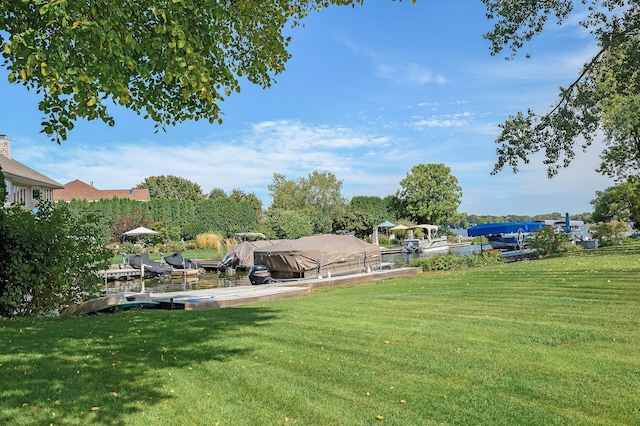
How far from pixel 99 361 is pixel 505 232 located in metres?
32.6

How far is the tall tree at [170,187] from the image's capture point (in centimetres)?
9419

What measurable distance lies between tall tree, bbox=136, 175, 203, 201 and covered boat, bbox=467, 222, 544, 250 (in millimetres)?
69741

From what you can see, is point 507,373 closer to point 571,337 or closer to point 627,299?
point 571,337

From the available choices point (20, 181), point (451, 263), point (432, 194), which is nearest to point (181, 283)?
point (451, 263)

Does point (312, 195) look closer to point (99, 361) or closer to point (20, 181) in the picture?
point (20, 181)

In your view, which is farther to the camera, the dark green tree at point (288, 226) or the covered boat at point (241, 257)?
the dark green tree at point (288, 226)

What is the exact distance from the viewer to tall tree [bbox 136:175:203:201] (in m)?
94.2

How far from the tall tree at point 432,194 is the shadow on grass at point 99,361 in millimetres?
60613

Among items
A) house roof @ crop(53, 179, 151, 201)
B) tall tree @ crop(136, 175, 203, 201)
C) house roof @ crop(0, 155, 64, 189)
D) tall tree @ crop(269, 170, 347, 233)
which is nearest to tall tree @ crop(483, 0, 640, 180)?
house roof @ crop(0, 155, 64, 189)

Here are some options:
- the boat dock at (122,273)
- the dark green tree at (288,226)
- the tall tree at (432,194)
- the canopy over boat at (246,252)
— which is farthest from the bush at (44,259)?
the tall tree at (432,194)

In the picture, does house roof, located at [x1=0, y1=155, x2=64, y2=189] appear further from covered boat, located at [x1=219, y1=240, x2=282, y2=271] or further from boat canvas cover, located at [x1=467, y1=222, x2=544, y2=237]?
boat canvas cover, located at [x1=467, y1=222, x2=544, y2=237]

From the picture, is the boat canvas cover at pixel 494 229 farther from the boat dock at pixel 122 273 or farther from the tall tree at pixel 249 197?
the tall tree at pixel 249 197

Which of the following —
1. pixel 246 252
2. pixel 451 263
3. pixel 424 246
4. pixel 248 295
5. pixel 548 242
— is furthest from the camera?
pixel 424 246

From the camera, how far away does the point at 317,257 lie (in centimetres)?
2247
